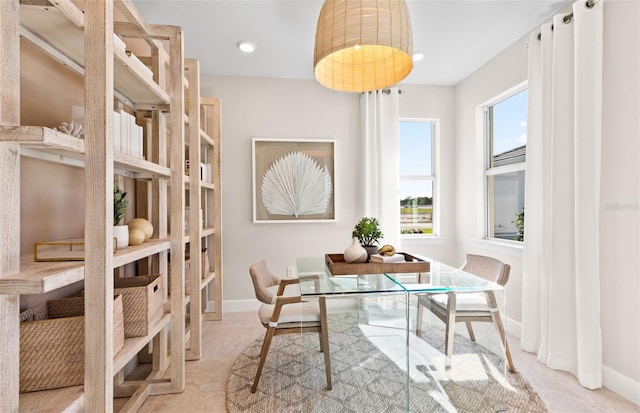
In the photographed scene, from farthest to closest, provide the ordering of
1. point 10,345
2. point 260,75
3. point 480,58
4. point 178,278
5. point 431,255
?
point 431,255, point 260,75, point 480,58, point 178,278, point 10,345

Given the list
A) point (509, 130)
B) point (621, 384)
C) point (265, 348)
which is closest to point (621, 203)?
point (621, 384)

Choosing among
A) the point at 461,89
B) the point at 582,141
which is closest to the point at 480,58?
the point at 461,89

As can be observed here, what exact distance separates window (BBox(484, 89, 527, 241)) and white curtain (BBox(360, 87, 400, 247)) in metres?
0.95

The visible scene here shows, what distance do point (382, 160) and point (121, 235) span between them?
267 cm

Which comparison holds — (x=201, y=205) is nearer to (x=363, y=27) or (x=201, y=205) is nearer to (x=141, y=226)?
(x=141, y=226)

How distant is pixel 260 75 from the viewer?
342 centimetres

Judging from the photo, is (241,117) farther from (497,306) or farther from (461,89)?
(497,306)

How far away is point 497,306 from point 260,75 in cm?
311

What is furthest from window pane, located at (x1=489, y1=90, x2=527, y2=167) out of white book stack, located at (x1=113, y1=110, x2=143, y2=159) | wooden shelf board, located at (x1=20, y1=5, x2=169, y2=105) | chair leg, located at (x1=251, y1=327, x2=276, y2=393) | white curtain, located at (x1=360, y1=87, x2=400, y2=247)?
white book stack, located at (x1=113, y1=110, x2=143, y2=159)

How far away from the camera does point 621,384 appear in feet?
6.22

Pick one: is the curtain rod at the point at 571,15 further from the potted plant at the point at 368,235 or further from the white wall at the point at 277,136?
the potted plant at the point at 368,235

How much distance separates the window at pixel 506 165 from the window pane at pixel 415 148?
2.21 ft

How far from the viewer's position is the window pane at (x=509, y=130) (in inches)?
112

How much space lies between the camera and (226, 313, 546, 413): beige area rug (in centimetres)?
155
